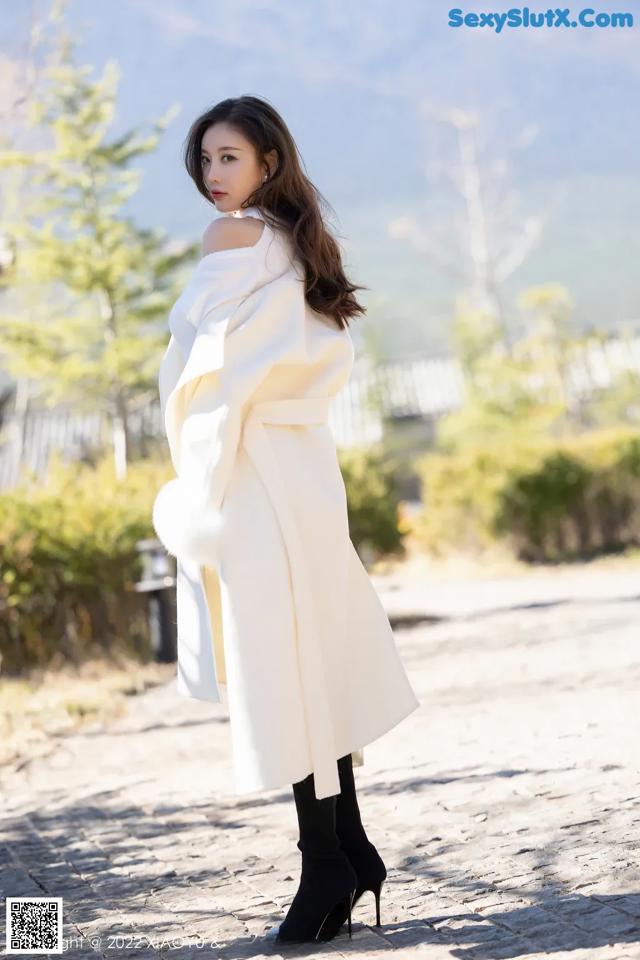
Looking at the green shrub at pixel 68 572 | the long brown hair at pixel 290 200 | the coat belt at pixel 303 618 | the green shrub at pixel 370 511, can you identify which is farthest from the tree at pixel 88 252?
the coat belt at pixel 303 618

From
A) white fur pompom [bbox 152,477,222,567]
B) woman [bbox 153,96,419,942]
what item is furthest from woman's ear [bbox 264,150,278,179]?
white fur pompom [bbox 152,477,222,567]

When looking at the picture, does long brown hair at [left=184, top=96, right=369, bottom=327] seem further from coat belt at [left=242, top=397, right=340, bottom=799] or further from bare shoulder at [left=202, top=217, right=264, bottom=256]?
coat belt at [left=242, top=397, right=340, bottom=799]

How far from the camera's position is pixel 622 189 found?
7081 cm

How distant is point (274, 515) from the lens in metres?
2.38

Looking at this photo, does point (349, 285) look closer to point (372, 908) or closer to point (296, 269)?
point (296, 269)

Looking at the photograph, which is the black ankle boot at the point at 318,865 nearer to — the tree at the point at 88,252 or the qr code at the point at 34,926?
the qr code at the point at 34,926

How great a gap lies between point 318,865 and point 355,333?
46.7m

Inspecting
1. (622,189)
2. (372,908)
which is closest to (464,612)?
(372,908)

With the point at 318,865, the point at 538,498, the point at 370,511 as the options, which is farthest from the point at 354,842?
the point at 538,498

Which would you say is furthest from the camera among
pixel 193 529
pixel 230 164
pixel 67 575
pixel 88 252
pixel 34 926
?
pixel 88 252

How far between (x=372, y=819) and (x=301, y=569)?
1363mm

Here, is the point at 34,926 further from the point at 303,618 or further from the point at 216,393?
the point at 216,393

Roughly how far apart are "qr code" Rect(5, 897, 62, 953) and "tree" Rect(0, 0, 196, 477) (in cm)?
1525

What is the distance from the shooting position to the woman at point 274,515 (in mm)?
2350
